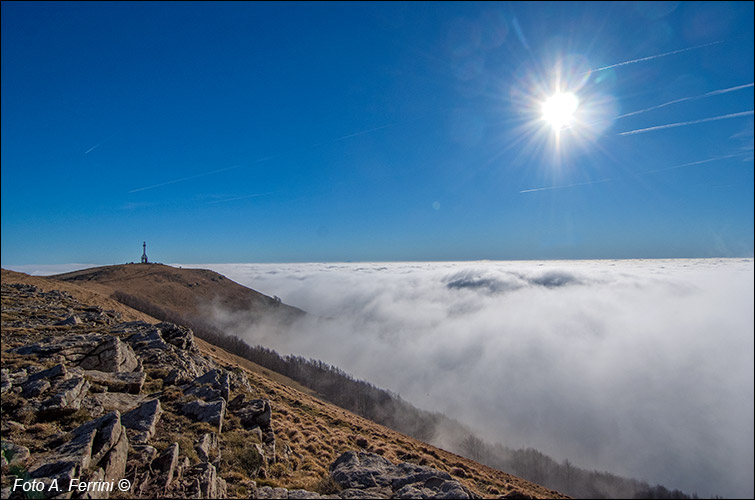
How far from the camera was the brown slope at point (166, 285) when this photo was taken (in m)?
122

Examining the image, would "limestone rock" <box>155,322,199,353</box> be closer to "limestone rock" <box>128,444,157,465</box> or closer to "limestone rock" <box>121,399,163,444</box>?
"limestone rock" <box>121,399,163,444</box>

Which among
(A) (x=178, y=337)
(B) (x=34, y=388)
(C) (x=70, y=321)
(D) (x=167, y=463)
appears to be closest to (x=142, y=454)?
(D) (x=167, y=463)

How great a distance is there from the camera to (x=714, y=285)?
144000mm

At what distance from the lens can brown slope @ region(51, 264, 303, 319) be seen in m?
122

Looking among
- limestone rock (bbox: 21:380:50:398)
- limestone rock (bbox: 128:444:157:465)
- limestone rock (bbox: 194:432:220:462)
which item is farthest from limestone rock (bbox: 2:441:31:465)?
limestone rock (bbox: 21:380:50:398)

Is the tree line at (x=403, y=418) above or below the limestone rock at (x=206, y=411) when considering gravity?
below

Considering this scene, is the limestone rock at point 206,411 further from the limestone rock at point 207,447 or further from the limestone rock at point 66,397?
the limestone rock at point 66,397

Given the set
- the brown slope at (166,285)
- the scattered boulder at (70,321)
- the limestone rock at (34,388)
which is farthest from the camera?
the brown slope at (166,285)

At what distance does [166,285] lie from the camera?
144m

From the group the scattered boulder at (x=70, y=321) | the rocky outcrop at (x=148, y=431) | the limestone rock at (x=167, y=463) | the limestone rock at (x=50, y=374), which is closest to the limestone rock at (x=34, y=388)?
the rocky outcrop at (x=148, y=431)

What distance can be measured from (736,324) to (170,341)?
277524 millimetres

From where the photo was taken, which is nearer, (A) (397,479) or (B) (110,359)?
(A) (397,479)

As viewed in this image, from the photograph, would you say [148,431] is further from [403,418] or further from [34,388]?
[403,418]

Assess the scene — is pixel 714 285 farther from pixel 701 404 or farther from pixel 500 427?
pixel 500 427
